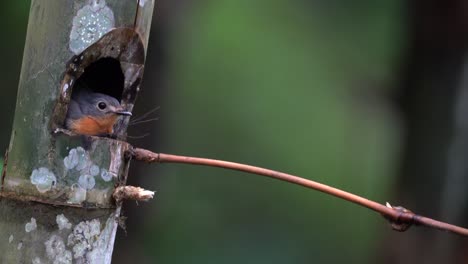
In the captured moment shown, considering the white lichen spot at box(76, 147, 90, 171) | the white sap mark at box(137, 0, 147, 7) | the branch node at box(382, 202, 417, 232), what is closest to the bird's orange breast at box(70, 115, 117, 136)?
the white lichen spot at box(76, 147, 90, 171)

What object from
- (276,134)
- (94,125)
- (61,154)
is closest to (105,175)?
(61,154)

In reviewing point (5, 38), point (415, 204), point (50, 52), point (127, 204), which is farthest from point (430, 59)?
point (50, 52)

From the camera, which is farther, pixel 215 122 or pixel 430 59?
pixel 215 122

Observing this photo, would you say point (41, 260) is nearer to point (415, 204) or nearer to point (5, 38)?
point (415, 204)

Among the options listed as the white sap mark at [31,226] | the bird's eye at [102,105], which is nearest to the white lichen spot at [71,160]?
the white sap mark at [31,226]

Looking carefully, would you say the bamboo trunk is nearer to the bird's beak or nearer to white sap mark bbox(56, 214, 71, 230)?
white sap mark bbox(56, 214, 71, 230)

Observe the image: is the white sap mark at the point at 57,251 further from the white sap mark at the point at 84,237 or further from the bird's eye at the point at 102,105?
the bird's eye at the point at 102,105

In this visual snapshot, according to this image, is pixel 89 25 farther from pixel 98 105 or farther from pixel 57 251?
pixel 57 251
